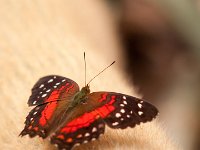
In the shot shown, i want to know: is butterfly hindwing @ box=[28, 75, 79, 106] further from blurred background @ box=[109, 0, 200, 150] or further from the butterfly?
blurred background @ box=[109, 0, 200, 150]

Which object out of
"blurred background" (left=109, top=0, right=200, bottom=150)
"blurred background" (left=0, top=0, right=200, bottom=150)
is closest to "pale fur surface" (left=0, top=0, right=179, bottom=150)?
"blurred background" (left=0, top=0, right=200, bottom=150)

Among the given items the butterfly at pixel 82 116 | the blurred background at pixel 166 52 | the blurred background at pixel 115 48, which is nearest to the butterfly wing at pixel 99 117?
the butterfly at pixel 82 116

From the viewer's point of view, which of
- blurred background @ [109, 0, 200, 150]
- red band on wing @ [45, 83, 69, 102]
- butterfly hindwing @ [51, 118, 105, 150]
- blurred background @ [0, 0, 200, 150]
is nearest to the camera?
butterfly hindwing @ [51, 118, 105, 150]

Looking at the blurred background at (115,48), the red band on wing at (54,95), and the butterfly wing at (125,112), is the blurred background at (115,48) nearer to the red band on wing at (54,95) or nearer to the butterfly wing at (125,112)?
the red band on wing at (54,95)

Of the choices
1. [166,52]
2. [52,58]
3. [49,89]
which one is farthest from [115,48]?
[49,89]

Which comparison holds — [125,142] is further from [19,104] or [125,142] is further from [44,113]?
[19,104]

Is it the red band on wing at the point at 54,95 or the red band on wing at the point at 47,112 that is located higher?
the red band on wing at the point at 54,95

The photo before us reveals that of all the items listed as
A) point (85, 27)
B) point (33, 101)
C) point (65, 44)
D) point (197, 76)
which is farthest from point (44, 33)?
point (197, 76)
